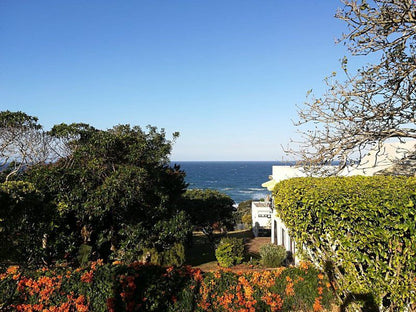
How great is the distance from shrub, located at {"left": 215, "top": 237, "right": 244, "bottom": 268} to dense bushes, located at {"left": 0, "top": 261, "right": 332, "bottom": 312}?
8501mm

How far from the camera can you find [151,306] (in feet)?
20.2

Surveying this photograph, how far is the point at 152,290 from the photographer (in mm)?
6277

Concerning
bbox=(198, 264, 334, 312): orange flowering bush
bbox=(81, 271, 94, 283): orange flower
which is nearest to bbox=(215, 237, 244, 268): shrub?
bbox=(198, 264, 334, 312): orange flowering bush

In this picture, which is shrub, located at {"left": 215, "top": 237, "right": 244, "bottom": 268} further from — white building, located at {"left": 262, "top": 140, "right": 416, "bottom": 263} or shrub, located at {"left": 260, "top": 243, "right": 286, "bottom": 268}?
white building, located at {"left": 262, "top": 140, "right": 416, "bottom": 263}

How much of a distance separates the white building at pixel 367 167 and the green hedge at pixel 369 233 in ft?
8.72

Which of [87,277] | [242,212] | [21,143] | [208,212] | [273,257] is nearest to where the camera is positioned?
[87,277]

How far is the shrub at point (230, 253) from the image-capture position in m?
14.9

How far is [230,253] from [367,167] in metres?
8.58

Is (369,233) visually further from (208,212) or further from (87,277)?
(208,212)

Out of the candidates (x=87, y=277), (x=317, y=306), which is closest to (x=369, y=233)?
(x=317, y=306)

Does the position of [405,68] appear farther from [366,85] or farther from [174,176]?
[174,176]

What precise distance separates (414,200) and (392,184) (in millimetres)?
943

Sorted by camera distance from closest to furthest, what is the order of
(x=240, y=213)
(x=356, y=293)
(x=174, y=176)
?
(x=356, y=293) → (x=174, y=176) → (x=240, y=213)

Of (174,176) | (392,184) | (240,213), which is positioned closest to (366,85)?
(392,184)
